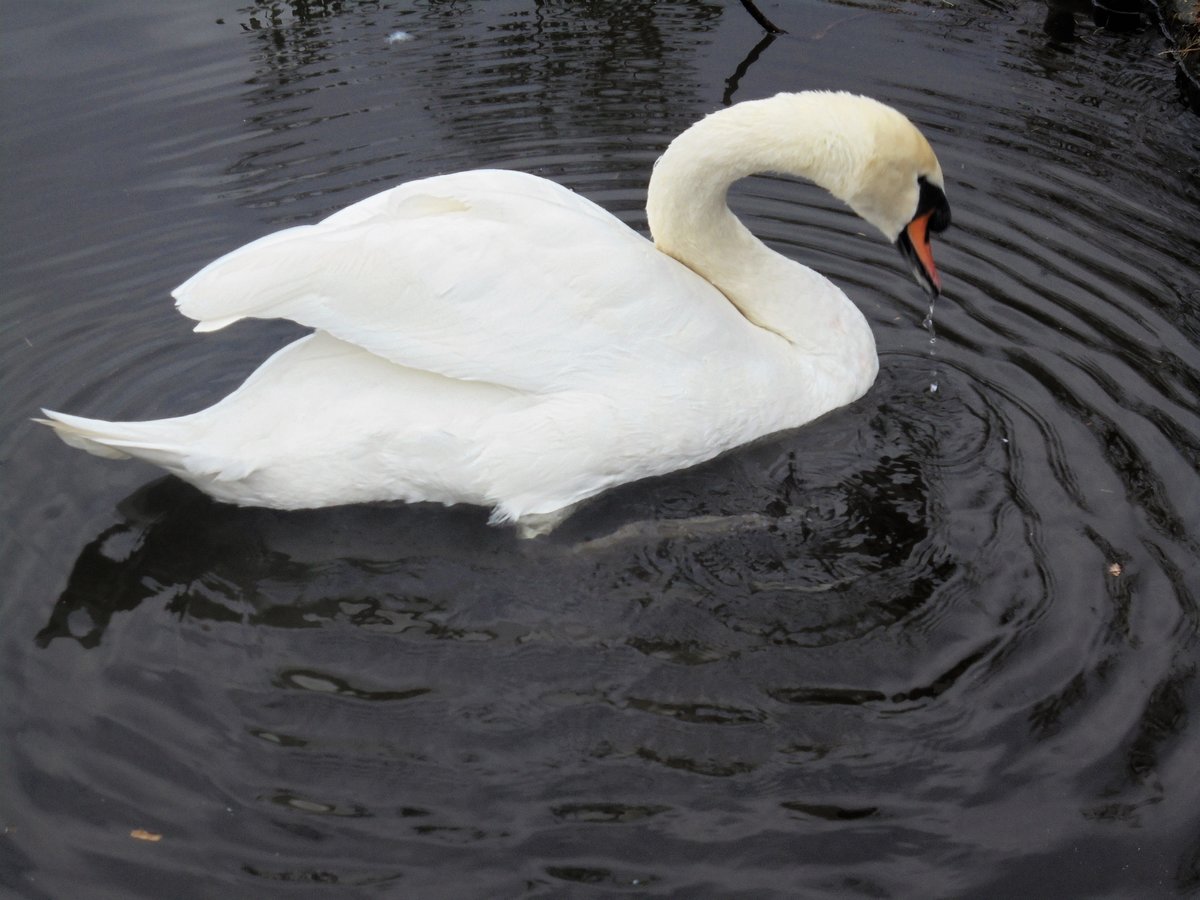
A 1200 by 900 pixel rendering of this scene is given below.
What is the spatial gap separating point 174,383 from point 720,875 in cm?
403

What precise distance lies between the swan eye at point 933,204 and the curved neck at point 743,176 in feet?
1.11

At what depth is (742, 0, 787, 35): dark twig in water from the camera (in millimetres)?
9883

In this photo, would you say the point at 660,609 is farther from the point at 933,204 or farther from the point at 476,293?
the point at 933,204

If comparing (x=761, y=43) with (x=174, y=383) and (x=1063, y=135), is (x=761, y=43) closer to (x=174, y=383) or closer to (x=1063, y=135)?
(x=1063, y=135)

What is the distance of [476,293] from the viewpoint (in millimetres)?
5230

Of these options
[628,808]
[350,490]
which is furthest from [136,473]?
[628,808]

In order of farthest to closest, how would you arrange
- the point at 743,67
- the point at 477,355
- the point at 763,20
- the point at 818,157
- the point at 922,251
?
the point at 763,20 < the point at 743,67 < the point at 922,251 < the point at 818,157 < the point at 477,355

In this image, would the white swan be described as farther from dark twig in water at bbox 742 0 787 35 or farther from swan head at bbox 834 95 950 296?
dark twig in water at bbox 742 0 787 35

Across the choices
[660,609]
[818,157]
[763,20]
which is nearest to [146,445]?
[660,609]

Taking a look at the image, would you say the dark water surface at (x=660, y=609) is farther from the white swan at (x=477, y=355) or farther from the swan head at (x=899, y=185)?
the swan head at (x=899, y=185)

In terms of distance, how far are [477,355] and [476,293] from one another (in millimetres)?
257

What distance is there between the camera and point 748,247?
619 centimetres

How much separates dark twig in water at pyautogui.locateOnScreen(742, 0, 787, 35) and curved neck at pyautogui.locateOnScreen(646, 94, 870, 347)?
4.38 meters

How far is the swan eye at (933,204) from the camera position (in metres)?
5.87
